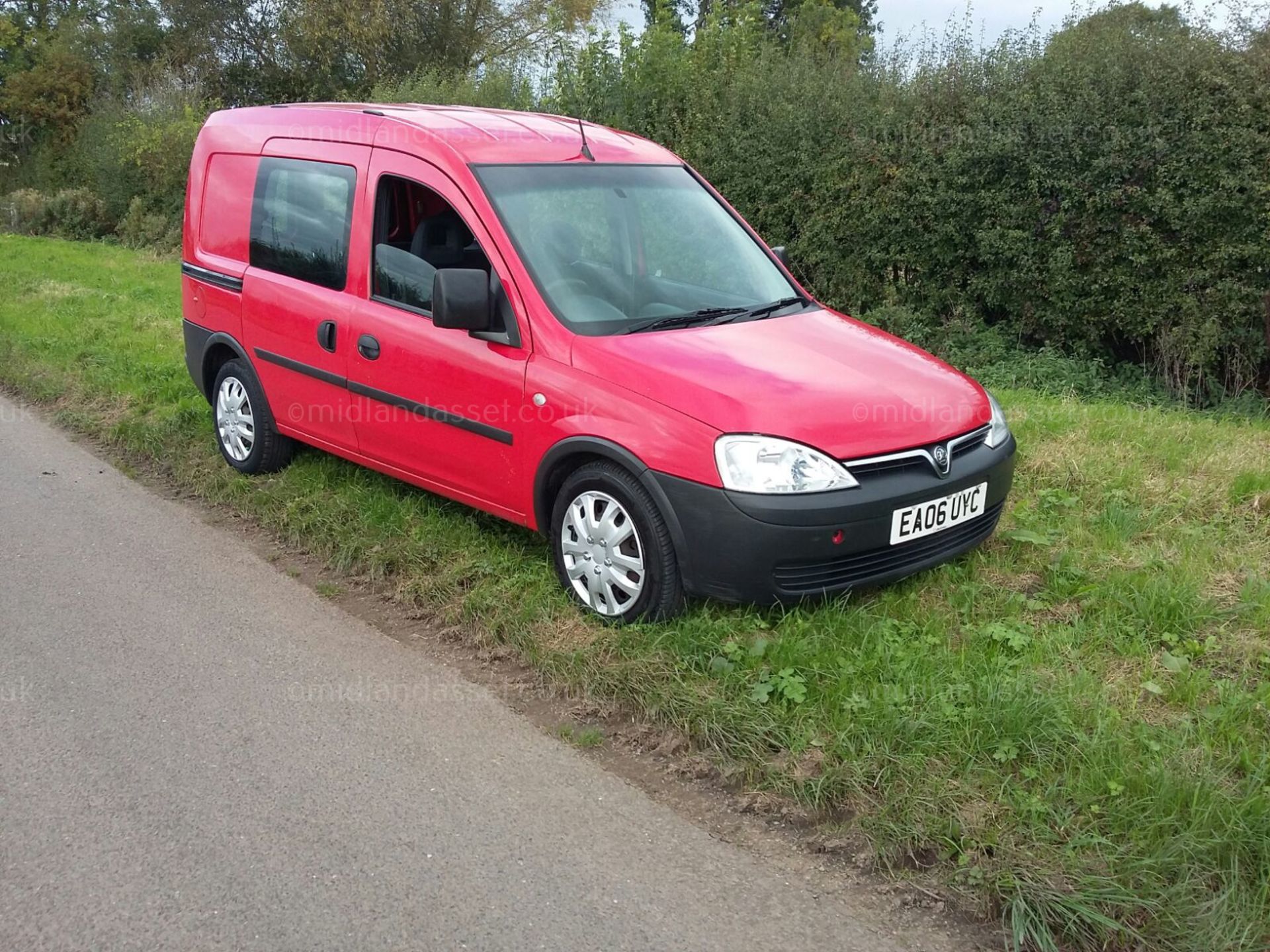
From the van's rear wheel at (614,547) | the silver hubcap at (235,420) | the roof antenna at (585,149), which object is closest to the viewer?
the van's rear wheel at (614,547)

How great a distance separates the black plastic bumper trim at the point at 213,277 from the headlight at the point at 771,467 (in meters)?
3.58

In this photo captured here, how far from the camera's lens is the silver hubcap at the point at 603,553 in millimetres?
4375

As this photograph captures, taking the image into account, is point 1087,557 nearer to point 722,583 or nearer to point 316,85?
point 722,583

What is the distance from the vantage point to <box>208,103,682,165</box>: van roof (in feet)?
17.0

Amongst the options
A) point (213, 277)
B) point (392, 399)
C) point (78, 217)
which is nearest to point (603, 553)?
point (392, 399)

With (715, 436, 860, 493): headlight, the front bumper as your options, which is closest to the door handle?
the front bumper

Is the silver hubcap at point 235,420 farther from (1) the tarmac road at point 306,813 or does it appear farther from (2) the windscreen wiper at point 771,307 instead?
(2) the windscreen wiper at point 771,307

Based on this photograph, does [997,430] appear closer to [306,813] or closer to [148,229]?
[306,813]

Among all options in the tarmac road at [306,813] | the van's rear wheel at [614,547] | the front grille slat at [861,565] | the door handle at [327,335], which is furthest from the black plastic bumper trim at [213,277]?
the front grille slat at [861,565]

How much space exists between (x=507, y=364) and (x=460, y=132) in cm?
131

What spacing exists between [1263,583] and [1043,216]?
5623 mm

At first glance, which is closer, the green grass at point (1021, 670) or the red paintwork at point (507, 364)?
the green grass at point (1021, 670)

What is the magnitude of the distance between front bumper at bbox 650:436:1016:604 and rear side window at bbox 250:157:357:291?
8.15ft

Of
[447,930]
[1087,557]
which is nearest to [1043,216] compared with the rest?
[1087,557]
